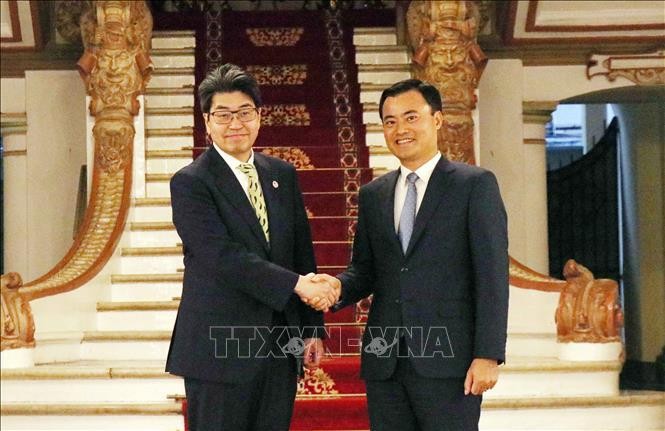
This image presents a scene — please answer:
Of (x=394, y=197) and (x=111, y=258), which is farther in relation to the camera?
(x=111, y=258)

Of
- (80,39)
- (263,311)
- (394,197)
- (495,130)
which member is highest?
(80,39)

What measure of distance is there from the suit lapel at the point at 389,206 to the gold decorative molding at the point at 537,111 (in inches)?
200

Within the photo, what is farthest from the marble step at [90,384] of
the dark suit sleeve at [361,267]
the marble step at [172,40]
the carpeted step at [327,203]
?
the marble step at [172,40]

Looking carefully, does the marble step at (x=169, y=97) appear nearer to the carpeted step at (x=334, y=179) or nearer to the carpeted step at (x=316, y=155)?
the carpeted step at (x=316, y=155)

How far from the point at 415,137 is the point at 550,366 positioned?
2603 mm

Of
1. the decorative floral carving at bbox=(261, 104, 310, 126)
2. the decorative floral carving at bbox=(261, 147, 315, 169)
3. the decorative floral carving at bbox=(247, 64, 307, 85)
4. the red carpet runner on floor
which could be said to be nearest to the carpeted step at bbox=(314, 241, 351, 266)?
the red carpet runner on floor

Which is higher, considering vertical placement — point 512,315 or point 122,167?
point 122,167

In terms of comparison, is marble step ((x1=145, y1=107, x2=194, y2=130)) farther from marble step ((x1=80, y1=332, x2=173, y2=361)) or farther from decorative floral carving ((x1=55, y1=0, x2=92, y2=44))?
marble step ((x1=80, y1=332, x2=173, y2=361))

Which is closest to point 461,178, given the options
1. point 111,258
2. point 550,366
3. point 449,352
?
point 449,352

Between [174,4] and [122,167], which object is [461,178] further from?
[174,4]

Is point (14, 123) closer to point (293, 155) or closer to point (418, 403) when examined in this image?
point (293, 155)

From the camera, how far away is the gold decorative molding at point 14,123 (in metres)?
8.63

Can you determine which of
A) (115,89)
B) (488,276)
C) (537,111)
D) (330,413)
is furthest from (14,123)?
(488,276)

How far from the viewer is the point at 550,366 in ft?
19.3
